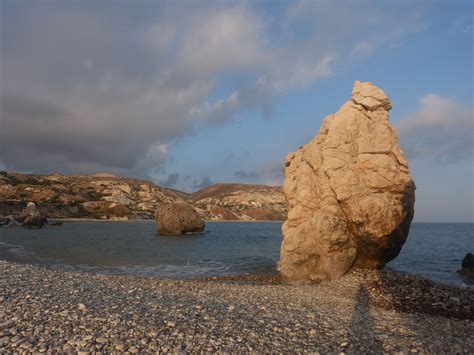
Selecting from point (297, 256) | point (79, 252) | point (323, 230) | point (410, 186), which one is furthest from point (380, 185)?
point (79, 252)

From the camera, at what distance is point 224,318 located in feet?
38.3

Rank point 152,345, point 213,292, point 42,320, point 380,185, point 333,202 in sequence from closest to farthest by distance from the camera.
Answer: point 152,345 → point 42,320 → point 213,292 → point 380,185 → point 333,202

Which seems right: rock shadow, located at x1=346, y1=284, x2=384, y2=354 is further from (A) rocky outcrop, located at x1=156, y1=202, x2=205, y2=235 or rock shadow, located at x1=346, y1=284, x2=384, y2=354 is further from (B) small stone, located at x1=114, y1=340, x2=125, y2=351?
(A) rocky outcrop, located at x1=156, y1=202, x2=205, y2=235

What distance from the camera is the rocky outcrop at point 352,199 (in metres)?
21.5

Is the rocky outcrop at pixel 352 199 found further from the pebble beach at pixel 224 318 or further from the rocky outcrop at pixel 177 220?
the rocky outcrop at pixel 177 220

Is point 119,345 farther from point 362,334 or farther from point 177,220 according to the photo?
point 177,220

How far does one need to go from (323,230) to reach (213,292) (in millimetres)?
9134

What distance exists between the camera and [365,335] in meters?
10.8

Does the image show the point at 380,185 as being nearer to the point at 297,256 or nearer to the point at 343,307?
the point at 297,256

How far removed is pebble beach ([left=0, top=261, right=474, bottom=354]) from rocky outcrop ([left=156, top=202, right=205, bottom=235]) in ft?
171

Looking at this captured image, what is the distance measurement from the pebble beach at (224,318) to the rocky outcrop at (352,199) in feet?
14.4

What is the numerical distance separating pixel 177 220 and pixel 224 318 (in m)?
60.1

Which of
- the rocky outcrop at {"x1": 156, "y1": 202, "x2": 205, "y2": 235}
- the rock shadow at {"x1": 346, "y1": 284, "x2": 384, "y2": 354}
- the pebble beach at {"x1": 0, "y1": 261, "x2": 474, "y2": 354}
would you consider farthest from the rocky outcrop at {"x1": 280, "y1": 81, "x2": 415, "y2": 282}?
the rocky outcrop at {"x1": 156, "y1": 202, "x2": 205, "y2": 235}

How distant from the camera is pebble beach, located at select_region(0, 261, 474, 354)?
9117mm
